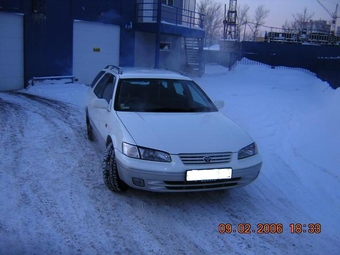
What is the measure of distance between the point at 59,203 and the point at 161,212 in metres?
1.19

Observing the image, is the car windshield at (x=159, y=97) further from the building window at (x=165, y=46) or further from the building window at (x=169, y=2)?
the building window at (x=165, y=46)

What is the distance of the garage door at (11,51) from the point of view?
509 inches

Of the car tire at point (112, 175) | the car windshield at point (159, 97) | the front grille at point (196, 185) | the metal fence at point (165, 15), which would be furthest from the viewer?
the metal fence at point (165, 15)

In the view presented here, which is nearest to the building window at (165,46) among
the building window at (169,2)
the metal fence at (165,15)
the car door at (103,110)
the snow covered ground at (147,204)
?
the metal fence at (165,15)

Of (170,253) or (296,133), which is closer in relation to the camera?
(170,253)

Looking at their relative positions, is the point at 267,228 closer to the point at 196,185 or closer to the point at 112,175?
the point at 196,185

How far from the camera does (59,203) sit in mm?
4367

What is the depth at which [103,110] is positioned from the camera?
568cm

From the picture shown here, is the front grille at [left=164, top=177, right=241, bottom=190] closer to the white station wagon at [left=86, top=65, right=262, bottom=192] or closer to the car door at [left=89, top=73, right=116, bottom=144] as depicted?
the white station wagon at [left=86, top=65, right=262, bottom=192]

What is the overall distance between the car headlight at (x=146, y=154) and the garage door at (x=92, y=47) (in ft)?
41.1

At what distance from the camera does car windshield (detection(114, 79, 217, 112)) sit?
5387mm

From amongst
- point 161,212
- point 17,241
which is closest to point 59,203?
point 17,241

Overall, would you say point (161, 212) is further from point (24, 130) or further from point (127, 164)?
point (24, 130)

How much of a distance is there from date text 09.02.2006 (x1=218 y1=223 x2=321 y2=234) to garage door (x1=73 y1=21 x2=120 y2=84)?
13268 millimetres
